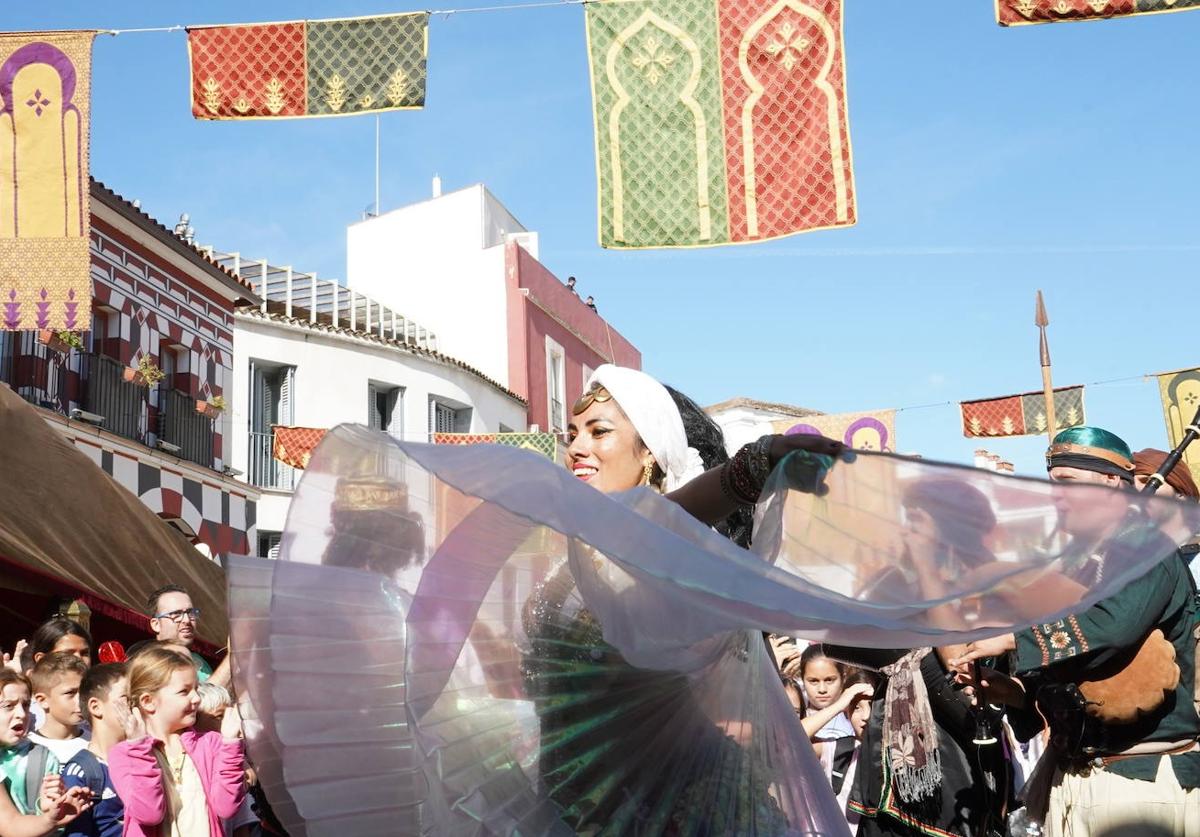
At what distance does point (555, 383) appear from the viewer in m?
30.6

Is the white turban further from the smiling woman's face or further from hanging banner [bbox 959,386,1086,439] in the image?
hanging banner [bbox 959,386,1086,439]

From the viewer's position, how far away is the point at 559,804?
2328 mm

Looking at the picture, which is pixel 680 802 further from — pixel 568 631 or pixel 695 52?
pixel 695 52

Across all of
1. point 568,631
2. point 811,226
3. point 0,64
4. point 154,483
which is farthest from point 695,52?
point 154,483

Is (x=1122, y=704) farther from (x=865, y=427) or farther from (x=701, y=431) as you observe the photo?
(x=865, y=427)

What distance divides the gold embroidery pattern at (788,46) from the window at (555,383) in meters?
21.7

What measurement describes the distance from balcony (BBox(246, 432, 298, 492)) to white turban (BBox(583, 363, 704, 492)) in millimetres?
19632

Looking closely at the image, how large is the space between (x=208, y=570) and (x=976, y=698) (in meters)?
7.27

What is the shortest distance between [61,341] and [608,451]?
14.7 m

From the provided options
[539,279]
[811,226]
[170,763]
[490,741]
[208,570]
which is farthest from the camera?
[539,279]

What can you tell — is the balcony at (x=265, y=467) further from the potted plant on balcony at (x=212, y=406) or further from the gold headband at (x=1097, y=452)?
the gold headband at (x=1097, y=452)

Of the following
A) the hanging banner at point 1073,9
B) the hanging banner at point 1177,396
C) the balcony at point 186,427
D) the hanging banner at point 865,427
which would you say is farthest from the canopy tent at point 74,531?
the hanging banner at point 1177,396

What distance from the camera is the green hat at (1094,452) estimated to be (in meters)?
3.61

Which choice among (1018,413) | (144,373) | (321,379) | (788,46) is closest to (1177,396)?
(1018,413)
